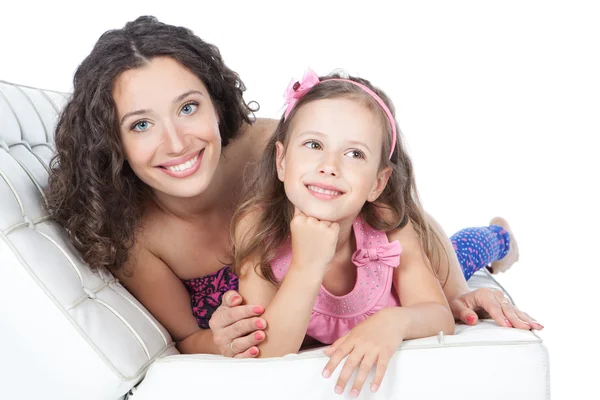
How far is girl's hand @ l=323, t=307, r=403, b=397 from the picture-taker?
5.28ft

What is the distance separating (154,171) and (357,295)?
0.70 meters

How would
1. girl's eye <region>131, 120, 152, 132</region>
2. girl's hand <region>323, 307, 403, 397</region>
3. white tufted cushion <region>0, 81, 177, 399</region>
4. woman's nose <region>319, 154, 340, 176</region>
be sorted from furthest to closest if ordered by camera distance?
1. girl's eye <region>131, 120, 152, 132</region>
2. woman's nose <region>319, 154, 340, 176</region>
3. white tufted cushion <region>0, 81, 177, 399</region>
4. girl's hand <region>323, 307, 403, 397</region>

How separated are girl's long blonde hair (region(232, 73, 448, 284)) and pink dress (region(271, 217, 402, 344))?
0.05 m

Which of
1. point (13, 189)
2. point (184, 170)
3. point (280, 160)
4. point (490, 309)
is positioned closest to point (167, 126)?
point (184, 170)

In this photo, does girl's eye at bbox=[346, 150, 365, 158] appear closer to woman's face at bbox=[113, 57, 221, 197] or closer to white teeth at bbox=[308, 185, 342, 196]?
white teeth at bbox=[308, 185, 342, 196]

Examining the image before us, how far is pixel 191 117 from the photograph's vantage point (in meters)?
2.18

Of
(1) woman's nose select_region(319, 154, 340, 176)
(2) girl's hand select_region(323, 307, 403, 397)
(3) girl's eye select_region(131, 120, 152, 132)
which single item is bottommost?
(2) girl's hand select_region(323, 307, 403, 397)

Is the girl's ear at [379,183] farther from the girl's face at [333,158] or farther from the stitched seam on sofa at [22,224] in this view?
the stitched seam on sofa at [22,224]

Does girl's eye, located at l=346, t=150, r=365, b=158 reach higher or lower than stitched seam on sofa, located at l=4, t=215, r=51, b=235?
higher

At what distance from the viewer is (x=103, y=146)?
214 centimetres

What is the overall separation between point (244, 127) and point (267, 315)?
0.97 metres

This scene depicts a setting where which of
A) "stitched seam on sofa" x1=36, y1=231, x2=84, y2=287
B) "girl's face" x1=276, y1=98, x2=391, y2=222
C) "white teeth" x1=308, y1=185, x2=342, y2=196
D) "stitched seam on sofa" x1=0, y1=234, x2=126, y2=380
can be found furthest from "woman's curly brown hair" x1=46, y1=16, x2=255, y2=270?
"white teeth" x1=308, y1=185, x2=342, y2=196

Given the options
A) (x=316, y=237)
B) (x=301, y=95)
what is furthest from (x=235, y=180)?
(x=316, y=237)

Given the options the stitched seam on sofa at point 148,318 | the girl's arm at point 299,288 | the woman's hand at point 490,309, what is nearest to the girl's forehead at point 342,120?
the girl's arm at point 299,288
